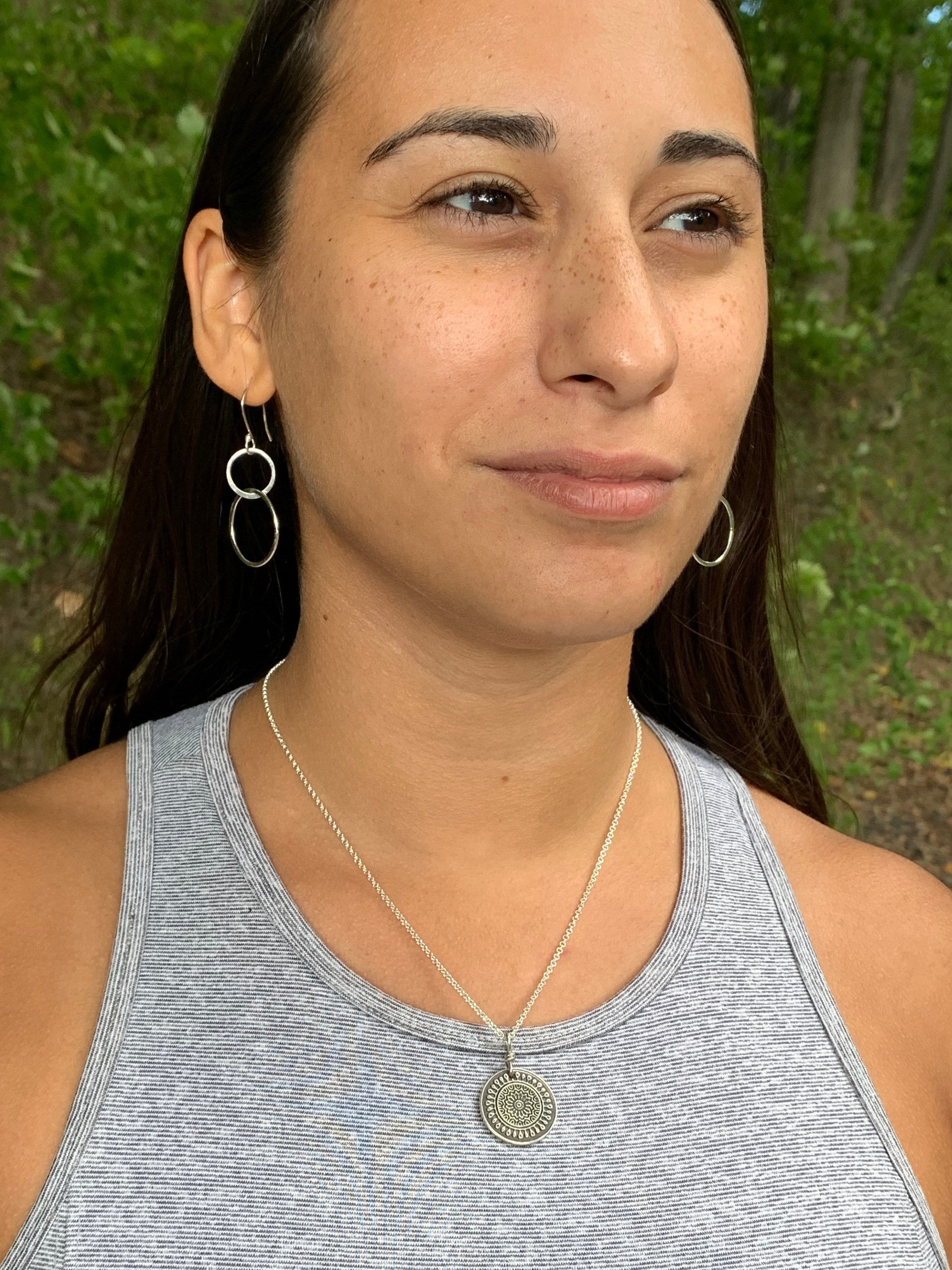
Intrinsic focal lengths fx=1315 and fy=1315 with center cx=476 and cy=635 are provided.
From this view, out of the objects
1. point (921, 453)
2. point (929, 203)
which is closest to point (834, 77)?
point (929, 203)

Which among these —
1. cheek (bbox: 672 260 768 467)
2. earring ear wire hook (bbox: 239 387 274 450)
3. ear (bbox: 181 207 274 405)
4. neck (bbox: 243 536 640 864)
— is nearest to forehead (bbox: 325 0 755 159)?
cheek (bbox: 672 260 768 467)

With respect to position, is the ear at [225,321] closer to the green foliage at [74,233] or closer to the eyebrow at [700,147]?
the eyebrow at [700,147]

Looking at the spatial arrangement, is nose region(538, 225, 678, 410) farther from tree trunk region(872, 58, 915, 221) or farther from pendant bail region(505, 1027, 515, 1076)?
tree trunk region(872, 58, 915, 221)

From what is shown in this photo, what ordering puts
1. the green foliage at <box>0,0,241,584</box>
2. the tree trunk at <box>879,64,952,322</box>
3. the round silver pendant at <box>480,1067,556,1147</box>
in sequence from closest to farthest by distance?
1. the round silver pendant at <box>480,1067,556,1147</box>
2. the green foliage at <box>0,0,241,584</box>
3. the tree trunk at <box>879,64,952,322</box>

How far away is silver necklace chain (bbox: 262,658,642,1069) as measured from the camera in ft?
5.94

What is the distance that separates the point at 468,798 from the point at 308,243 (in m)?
0.82

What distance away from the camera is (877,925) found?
2076mm

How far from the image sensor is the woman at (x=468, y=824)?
162 cm

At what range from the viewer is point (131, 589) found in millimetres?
2451

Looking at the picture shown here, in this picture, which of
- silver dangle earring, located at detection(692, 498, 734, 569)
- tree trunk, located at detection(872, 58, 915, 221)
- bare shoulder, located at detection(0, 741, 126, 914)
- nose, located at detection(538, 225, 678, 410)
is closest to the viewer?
nose, located at detection(538, 225, 678, 410)

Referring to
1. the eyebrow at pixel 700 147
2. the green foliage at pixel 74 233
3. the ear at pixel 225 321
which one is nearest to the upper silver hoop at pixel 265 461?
the ear at pixel 225 321

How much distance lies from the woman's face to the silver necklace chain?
0.40 meters

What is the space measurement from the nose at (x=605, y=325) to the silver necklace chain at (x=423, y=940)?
29.6 inches

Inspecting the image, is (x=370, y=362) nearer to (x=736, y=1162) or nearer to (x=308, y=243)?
(x=308, y=243)
